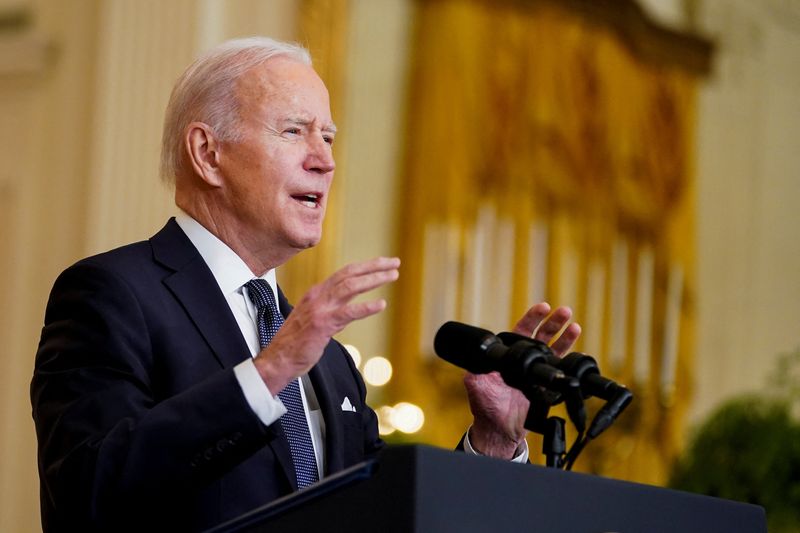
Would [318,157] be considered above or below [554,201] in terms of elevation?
above

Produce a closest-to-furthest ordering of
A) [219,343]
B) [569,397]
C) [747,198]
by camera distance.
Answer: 1. [569,397]
2. [219,343]
3. [747,198]

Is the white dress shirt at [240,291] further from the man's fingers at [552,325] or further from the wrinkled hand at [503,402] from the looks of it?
the man's fingers at [552,325]

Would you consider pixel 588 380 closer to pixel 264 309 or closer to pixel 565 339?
pixel 565 339

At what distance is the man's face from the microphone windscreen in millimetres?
445

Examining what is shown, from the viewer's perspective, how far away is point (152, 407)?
2.05m

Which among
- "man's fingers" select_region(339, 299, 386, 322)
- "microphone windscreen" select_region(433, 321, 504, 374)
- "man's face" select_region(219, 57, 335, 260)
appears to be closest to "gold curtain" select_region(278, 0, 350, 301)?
"man's face" select_region(219, 57, 335, 260)

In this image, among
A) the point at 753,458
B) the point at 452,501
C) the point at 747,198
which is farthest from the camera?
the point at 747,198

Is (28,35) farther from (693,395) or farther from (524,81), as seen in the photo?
(693,395)

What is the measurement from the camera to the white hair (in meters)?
2.56

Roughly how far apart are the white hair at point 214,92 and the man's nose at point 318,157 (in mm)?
145

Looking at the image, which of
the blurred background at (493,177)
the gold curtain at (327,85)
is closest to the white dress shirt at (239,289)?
the blurred background at (493,177)

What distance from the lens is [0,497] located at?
5.79 meters

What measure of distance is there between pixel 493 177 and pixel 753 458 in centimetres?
246

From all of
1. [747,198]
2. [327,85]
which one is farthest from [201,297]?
[747,198]
